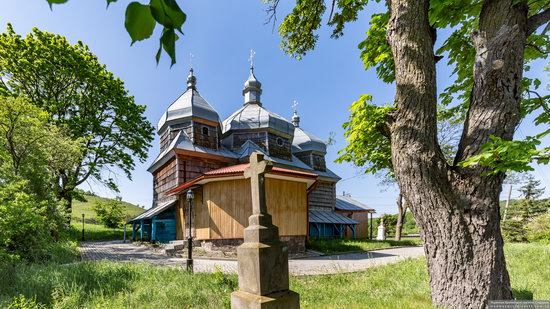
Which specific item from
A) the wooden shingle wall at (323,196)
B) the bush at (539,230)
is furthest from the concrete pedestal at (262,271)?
the wooden shingle wall at (323,196)

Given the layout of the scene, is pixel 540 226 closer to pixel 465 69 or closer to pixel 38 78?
pixel 465 69

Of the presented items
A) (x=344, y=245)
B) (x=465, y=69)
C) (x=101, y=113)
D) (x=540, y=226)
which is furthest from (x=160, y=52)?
(x=540, y=226)

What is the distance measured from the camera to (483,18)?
3908 mm

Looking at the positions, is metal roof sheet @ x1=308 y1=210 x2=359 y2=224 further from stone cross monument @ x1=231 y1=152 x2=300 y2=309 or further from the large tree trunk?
stone cross monument @ x1=231 y1=152 x2=300 y2=309

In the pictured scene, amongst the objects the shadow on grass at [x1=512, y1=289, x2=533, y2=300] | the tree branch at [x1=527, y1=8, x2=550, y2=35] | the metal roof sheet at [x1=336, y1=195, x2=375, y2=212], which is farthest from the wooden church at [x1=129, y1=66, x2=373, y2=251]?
the tree branch at [x1=527, y1=8, x2=550, y2=35]

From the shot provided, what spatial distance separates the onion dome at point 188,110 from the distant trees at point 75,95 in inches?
122

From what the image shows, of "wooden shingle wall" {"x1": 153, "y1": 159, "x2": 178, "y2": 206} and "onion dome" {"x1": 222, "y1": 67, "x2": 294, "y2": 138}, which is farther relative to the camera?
"onion dome" {"x1": 222, "y1": 67, "x2": 294, "y2": 138}

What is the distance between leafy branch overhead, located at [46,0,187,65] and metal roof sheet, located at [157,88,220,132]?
19.0 m

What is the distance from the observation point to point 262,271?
307cm

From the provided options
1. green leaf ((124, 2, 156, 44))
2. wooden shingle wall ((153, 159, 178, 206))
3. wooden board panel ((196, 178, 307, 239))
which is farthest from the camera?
wooden shingle wall ((153, 159, 178, 206))

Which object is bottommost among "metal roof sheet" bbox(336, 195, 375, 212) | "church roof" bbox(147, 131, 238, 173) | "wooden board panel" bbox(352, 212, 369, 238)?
"wooden board panel" bbox(352, 212, 369, 238)

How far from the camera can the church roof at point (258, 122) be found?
22172mm

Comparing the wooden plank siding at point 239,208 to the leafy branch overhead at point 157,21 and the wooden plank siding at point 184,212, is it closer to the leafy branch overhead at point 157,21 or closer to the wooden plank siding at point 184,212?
the wooden plank siding at point 184,212

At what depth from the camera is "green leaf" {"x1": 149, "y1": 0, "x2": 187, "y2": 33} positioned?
87 cm
